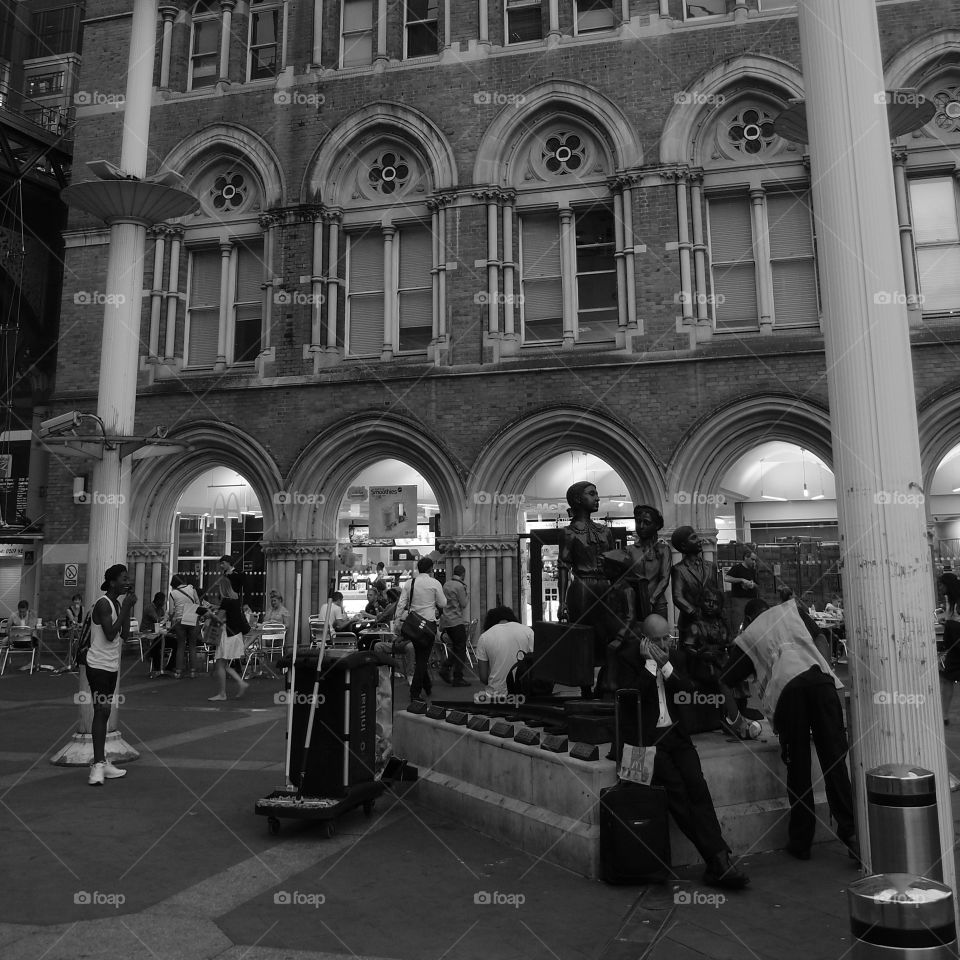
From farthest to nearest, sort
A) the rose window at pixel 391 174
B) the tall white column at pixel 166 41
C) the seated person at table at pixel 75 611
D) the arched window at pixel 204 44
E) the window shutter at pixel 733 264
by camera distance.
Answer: the arched window at pixel 204 44 → the tall white column at pixel 166 41 → the rose window at pixel 391 174 → the seated person at table at pixel 75 611 → the window shutter at pixel 733 264

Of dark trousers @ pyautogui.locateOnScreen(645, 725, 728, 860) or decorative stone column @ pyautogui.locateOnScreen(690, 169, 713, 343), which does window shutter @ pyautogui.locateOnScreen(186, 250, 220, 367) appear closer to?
decorative stone column @ pyautogui.locateOnScreen(690, 169, 713, 343)

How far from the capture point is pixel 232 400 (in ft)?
61.8

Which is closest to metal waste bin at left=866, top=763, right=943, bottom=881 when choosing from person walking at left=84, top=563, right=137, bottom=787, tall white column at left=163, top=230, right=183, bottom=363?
person walking at left=84, top=563, right=137, bottom=787

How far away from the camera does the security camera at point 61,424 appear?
8836 mm

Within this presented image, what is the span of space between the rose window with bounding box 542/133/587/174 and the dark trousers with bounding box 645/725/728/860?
14793mm

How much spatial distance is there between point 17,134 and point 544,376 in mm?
15617

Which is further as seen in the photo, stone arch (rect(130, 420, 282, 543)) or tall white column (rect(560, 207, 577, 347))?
stone arch (rect(130, 420, 282, 543))

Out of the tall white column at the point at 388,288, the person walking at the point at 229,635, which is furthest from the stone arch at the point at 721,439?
the person walking at the point at 229,635

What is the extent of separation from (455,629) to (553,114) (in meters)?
10.7

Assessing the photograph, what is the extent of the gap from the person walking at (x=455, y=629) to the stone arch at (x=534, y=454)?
2.59m

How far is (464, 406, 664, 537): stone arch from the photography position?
16766 millimetres

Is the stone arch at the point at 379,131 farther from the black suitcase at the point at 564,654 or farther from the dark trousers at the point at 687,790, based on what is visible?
the dark trousers at the point at 687,790

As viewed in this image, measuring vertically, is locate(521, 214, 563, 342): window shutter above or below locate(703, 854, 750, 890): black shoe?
above

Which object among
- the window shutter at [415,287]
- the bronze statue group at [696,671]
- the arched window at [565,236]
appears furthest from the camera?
the window shutter at [415,287]
